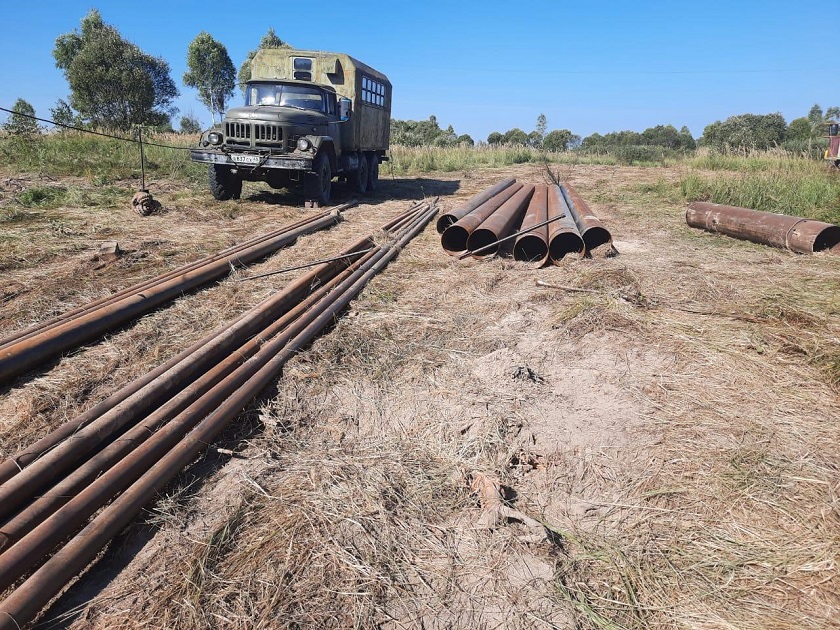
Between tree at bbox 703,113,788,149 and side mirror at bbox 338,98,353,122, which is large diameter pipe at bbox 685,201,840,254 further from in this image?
tree at bbox 703,113,788,149

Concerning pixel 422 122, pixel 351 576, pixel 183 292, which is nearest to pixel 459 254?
pixel 183 292

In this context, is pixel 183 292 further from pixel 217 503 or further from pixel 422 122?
pixel 422 122

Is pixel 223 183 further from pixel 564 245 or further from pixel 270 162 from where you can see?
pixel 564 245

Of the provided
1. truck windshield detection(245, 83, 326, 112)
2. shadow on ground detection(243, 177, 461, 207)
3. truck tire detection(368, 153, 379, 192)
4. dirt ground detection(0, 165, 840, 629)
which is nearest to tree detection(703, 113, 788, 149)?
shadow on ground detection(243, 177, 461, 207)

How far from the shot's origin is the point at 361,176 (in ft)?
46.4

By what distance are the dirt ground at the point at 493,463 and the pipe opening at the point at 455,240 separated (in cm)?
173

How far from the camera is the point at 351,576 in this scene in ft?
7.35

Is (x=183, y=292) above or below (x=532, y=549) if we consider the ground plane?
above

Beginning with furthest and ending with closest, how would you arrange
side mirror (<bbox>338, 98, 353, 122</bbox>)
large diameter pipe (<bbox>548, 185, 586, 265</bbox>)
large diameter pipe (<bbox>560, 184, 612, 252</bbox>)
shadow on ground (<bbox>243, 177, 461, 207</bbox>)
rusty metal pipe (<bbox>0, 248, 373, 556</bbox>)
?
shadow on ground (<bbox>243, 177, 461, 207</bbox>), side mirror (<bbox>338, 98, 353, 122</bbox>), large diameter pipe (<bbox>560, 184, 612, 252</bbox>), large diameter pipe (<bbox>548, 185, 586, 265</bbox>), rusty metal pipe (<bbox>0, 248, 373, 556</bbox>)

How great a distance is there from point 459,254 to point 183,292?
3710mm

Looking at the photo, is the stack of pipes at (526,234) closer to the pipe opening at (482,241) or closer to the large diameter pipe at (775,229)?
the pipe opening at (482,241)

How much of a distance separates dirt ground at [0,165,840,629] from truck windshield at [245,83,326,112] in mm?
6301

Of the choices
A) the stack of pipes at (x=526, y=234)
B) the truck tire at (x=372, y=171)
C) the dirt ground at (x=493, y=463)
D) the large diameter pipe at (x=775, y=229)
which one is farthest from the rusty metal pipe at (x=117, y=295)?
the truck tire at (x=372, y=171)

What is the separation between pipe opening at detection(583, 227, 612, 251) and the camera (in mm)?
7324
